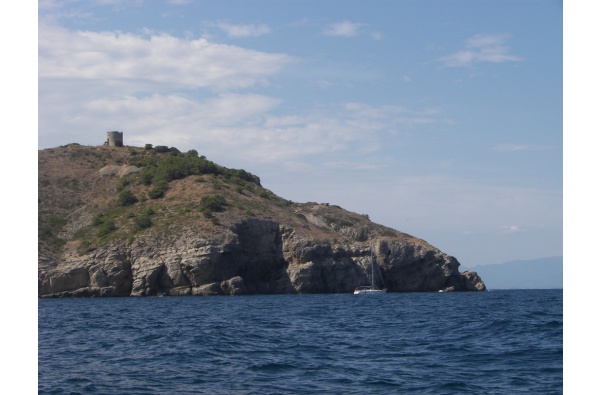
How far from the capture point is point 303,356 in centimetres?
2248

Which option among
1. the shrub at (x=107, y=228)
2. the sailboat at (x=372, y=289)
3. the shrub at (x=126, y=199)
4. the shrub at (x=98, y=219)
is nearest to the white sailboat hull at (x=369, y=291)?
the sailboat at (x=372, y=289)

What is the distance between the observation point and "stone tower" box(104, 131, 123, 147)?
396 feet

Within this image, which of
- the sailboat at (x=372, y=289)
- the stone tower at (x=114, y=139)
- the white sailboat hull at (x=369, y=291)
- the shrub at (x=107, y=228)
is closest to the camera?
the white sailboat hull at (x=369, y=291)

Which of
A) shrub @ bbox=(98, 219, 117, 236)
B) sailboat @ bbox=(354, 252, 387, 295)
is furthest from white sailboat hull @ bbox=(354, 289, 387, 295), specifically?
shrub @ bbox=(98, 219, 117, 236)

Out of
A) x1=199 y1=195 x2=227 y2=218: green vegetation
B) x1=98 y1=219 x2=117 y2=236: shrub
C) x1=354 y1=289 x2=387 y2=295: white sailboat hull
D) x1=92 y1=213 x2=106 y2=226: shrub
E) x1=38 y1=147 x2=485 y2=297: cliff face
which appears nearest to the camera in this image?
x1=38 y1=147 x2=485 y2=297: cliff face

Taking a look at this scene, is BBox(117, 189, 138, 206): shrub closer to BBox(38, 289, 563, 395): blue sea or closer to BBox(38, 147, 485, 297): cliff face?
BBox(38, 147, 485, 297): cliff face

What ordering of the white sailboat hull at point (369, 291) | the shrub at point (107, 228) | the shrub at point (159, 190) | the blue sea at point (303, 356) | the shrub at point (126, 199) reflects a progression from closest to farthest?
1. the blue sea at point (303, 356)
2. the white sailboat hull at point (369, 291)
3. the shrub at point (107, 228)
4. the shrub at point (126, 199)
5. the shrub at point (159, 190)

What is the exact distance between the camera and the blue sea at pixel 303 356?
1758 cm

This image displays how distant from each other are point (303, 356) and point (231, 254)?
56581 mm

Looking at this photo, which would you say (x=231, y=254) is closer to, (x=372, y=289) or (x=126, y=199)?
(x=372, y=289)

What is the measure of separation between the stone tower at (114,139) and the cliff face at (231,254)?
19740 millimetres

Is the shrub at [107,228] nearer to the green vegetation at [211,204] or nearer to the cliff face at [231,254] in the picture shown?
the cliff face at [231,254]

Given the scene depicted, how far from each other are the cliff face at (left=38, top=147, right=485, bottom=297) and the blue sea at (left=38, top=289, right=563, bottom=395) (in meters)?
38.5
